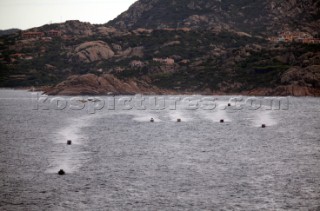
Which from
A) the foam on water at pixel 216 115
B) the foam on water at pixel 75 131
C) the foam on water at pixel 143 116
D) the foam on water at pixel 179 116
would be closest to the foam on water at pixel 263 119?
the foam on water at pixel 216 115

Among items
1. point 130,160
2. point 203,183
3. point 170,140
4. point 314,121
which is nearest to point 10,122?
point 170,140

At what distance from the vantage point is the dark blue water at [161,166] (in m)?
54.3

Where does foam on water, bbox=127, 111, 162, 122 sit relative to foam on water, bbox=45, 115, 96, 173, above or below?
below

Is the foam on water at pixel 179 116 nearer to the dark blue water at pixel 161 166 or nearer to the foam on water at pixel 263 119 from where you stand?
the dark blue water at pixel 161 166

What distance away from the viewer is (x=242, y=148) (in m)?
92.2

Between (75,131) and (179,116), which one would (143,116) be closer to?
(179,116)

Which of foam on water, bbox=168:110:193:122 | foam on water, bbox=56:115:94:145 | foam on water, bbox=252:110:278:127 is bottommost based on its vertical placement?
foam on water, bbox=56:115:94:145

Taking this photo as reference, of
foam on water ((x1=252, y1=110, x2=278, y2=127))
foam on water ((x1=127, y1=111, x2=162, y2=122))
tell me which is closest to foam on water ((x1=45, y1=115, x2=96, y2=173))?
foam on water ((x1=127, y1=111, x2=162, y2=122))

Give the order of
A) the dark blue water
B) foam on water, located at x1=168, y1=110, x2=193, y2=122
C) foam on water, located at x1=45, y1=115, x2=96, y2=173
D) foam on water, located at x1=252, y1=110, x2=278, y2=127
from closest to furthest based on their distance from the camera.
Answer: the dark blue water
foam on water, located at x1=45, y1=115, x2=96, y2=173
foam on water, located at x1=252, y1=110, x2=278, y2=127
foam on water, located at x1=168, y1=110, x2=193, y2=122

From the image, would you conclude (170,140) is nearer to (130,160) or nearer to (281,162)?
(130,160)

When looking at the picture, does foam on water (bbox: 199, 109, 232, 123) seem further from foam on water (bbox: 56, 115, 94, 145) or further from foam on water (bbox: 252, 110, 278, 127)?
foam on water (bbox: 56, 115, 94, 145)

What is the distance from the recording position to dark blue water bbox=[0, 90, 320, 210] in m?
54.3

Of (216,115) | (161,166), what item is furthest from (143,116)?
(161,166)

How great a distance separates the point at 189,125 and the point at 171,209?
85.7 metres
